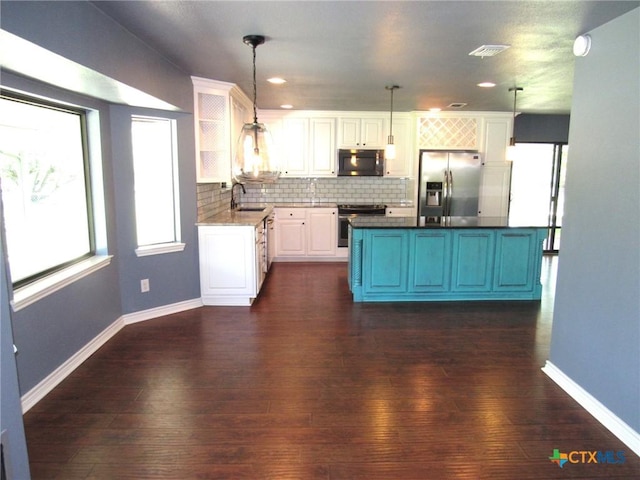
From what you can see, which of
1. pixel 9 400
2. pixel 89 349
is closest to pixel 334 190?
pixel 89 349

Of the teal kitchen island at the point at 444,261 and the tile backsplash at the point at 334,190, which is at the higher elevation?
the tile backsplash at the point at 334,190

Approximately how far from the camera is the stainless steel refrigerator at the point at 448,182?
20.4 ft

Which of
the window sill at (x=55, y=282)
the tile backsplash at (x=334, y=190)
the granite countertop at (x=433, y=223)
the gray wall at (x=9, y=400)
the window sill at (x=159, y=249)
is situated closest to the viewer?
the gray wall at (x=9, y=400)

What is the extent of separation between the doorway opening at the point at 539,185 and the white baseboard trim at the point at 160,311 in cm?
520

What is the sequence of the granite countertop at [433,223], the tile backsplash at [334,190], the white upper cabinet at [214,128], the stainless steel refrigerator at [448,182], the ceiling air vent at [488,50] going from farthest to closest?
the tile backsplash at [334,190], the stainless steel refrigerator at [448,182], the granite countertop at [433,223], the white upper cabinet at [214,128], the ceiling air vent at [488,50]

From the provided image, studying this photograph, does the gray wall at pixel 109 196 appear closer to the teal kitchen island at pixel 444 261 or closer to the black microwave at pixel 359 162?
the teal kitchen island at pixel 444 261

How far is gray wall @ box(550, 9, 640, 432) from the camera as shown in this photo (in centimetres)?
219

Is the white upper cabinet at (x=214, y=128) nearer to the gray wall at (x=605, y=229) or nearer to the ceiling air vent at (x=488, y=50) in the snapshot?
the ceiling air vent at (x=488, y=50)

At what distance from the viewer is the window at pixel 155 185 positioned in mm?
3799

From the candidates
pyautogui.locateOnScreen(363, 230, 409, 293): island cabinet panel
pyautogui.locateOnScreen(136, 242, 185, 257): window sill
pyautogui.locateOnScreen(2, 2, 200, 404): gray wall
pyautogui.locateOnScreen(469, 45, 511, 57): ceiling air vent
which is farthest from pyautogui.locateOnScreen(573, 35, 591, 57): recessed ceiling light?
pyautogui.locateOnScreen(136, 242, 185, 257): window sill

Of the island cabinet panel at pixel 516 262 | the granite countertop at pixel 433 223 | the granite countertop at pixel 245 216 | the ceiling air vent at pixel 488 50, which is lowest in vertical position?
the island cabinet panel at pixel 516 262

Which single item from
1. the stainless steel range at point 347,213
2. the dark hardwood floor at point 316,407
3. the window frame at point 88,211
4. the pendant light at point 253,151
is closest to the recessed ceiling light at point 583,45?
the pendant light at point 253,151

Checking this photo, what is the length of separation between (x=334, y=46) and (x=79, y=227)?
2471 mm

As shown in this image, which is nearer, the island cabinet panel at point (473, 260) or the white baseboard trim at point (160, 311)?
the white baseboard trim at point (160, 311)
